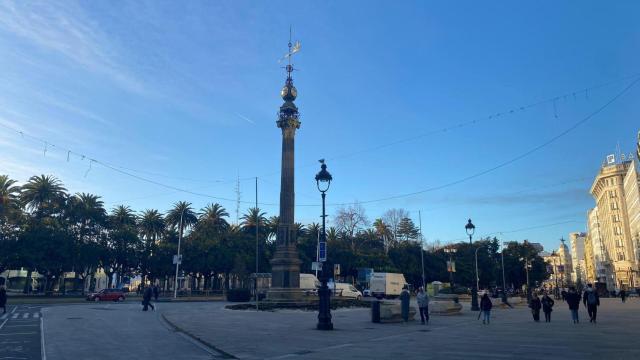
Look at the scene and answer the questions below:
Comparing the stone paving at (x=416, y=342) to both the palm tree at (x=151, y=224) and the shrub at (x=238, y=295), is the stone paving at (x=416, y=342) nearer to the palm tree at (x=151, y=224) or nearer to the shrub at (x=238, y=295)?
the shrub at (x=238, y=295)

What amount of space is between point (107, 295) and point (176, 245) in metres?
23.8

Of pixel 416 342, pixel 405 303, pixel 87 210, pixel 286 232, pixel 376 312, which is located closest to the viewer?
pixel 416 342

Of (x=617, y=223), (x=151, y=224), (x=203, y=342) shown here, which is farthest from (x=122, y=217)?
(x=617, y=223)

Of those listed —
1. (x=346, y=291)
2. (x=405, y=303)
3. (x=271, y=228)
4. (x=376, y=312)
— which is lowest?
(x=376, y=312)

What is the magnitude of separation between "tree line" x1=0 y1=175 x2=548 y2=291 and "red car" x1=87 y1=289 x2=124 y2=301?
42.8 feet

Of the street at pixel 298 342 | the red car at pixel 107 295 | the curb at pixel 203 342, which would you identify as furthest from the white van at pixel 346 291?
the curb at pixel 203 342

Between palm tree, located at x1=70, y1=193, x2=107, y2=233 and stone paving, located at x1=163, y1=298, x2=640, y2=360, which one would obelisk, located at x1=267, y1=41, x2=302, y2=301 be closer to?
stone paving, located at x1=163, y1=298, x2=640, y2=360

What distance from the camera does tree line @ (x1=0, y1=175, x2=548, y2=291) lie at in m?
57.3

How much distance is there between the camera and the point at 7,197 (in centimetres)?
5622

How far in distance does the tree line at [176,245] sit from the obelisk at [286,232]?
397 inches

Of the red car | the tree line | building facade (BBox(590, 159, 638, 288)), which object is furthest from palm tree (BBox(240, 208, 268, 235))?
building facade (BBox(590, 159, 638, 288))

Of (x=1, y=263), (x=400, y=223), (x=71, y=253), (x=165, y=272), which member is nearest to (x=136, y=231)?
(x=165, y=272)

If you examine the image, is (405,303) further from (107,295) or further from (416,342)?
(107,295)

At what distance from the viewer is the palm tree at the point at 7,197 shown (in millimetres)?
55719
